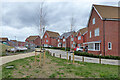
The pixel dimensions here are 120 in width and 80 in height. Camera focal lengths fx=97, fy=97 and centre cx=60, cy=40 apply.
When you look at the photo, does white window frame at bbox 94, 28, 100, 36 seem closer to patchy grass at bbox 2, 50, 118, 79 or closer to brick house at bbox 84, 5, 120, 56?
brick house at bbox 84, 5, 120, 56

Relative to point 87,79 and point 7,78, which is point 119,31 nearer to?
point 87,79

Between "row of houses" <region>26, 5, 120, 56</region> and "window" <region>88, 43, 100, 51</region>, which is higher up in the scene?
"row of houses" <region>26, 5, 120, 56</region>

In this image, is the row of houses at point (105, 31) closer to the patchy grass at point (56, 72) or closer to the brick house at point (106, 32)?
the brick house at point (106, 32)

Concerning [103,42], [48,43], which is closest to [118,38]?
[103,42]

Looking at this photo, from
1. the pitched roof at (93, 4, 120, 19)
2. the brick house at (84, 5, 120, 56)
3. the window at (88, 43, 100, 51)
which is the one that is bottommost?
the window at (88, 43, 100, 51)

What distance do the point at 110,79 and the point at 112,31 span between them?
14632 millimetres

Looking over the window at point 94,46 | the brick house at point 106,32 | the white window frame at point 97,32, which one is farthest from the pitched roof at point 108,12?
the window at point 94,46

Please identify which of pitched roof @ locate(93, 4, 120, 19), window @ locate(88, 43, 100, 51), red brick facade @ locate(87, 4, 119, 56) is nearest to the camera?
red brick facade @ locate(87, 4, 119, 56)

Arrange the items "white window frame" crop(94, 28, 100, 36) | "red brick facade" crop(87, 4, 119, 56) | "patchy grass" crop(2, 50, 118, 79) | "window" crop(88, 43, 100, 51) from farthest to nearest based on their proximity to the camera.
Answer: "white window frame" crop(94, 28, 100, 36)
"window" crop(88, 43, 100, 51)
"red brick facade" crop(87, 4, 119, 56)
"patchy grass" crop(2, 50, 118, 79)

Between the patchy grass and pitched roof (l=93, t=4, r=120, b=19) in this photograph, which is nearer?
the patchy grass

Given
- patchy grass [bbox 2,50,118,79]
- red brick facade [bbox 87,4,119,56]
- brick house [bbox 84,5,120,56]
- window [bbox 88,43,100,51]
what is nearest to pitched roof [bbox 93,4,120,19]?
brick house [bbox 84,5,120,56]

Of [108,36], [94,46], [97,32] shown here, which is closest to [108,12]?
[97,32]

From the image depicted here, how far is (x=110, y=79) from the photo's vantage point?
514 centimetres

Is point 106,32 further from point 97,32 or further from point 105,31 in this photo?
point 97,32
